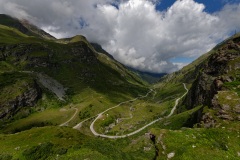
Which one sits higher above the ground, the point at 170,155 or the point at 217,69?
the point at 217,69

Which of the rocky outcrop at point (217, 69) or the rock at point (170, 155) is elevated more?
the rocky outcrop at point (217, 69)

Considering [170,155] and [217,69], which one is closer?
[170,155]

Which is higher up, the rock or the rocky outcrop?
the rocky outcrop

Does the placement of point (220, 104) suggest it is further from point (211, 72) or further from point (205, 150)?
point (211, 72)

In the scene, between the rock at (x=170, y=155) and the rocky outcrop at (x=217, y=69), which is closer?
the rock at (x=170, y=155)

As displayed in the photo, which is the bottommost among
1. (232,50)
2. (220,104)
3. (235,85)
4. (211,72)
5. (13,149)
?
(13,149)

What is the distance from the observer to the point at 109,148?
3588 cm

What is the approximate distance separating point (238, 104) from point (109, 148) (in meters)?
34.8

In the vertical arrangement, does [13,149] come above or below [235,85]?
below

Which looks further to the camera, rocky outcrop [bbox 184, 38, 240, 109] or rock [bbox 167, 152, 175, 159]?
rocky outcrop [bbox 184, 38, 240, 109]

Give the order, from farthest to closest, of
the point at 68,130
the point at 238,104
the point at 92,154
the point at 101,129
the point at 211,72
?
the point at 101,129 < the point at 211,72 < the point at 238,104 < the point at 68,130 < the point at 92,154

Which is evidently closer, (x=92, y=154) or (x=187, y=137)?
(x=187, y=137)

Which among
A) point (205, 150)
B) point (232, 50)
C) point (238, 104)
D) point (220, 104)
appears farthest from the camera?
point (232, 50)

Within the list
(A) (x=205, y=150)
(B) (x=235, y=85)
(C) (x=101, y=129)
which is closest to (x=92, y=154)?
(A) (x=205, y=150)
